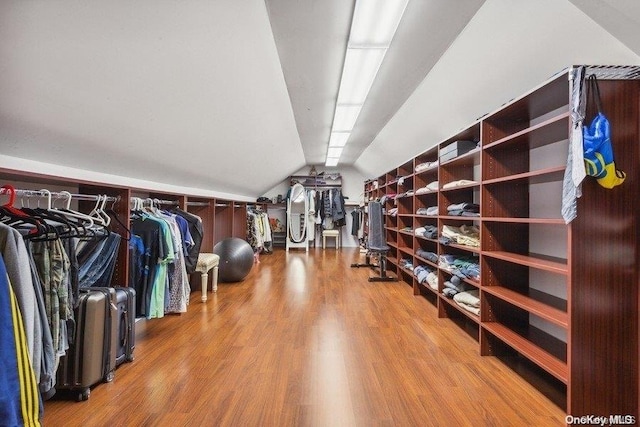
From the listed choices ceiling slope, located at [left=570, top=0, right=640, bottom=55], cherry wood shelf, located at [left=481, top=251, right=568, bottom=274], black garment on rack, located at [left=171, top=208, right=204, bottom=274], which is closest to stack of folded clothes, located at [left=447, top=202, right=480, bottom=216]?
cherry wood shelf, located at [left=481, top=251, right=568, bottom=274]

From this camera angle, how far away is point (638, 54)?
1545mm

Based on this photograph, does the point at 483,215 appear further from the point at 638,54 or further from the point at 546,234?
the point at 638,54

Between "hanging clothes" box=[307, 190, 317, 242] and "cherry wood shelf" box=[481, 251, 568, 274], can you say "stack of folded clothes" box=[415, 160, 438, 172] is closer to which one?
"cherry wood shelf" box=[481, 251, 568, 274]

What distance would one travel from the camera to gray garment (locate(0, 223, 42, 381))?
114cm

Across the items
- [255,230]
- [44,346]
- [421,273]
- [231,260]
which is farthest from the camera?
[255,230]

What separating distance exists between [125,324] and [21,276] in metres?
0.93

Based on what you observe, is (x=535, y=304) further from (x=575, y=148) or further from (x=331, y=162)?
(x=331, y=162)

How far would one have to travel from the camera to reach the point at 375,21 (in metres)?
2.12

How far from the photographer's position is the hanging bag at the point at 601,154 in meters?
1.33

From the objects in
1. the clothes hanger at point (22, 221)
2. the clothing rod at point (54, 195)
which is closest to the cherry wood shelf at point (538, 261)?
the clothes hanger at point (22, 221)

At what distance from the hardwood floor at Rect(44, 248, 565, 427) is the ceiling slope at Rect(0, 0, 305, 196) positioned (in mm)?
1588

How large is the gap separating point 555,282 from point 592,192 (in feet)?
2.97

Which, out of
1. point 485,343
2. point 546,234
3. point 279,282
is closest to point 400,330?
point 485,343

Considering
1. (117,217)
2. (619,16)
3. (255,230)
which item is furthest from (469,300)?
(255,230)
